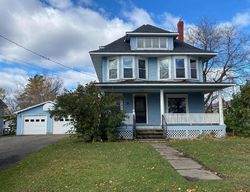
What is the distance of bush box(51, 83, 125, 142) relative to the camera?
16.5 metres

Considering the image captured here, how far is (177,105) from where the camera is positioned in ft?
72.4

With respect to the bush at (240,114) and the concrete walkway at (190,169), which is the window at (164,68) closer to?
the bush at (240,114)

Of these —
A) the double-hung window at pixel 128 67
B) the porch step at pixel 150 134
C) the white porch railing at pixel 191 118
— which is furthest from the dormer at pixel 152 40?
the porch step at pixel 150 134

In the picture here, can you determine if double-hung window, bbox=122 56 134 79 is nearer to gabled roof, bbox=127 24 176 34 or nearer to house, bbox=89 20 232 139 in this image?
house, bbox=89 20 232 139

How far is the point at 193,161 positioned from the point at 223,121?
1070cm

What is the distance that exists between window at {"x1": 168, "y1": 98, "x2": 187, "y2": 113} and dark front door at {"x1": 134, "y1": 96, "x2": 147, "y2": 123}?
1941 millimetres

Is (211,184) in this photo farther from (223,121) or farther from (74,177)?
(223,121)

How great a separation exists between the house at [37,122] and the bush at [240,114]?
17.5 metres

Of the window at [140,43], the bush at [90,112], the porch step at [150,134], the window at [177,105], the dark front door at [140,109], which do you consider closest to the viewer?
the bush at [90,112]

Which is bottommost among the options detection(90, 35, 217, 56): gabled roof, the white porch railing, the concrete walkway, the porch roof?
the concrete walkway

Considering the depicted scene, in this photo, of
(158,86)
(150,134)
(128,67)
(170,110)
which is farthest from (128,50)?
(150,134)

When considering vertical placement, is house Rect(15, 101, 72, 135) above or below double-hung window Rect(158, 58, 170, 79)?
below

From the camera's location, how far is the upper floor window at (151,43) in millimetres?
22344

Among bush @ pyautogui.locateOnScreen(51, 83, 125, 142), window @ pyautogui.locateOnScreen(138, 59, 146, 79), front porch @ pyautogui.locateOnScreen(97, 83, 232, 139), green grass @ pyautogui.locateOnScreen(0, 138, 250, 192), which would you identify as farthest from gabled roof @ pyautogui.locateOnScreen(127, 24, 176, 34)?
green grass @ pyautogui.locateOnScreen(0, 138, 250, 192)
